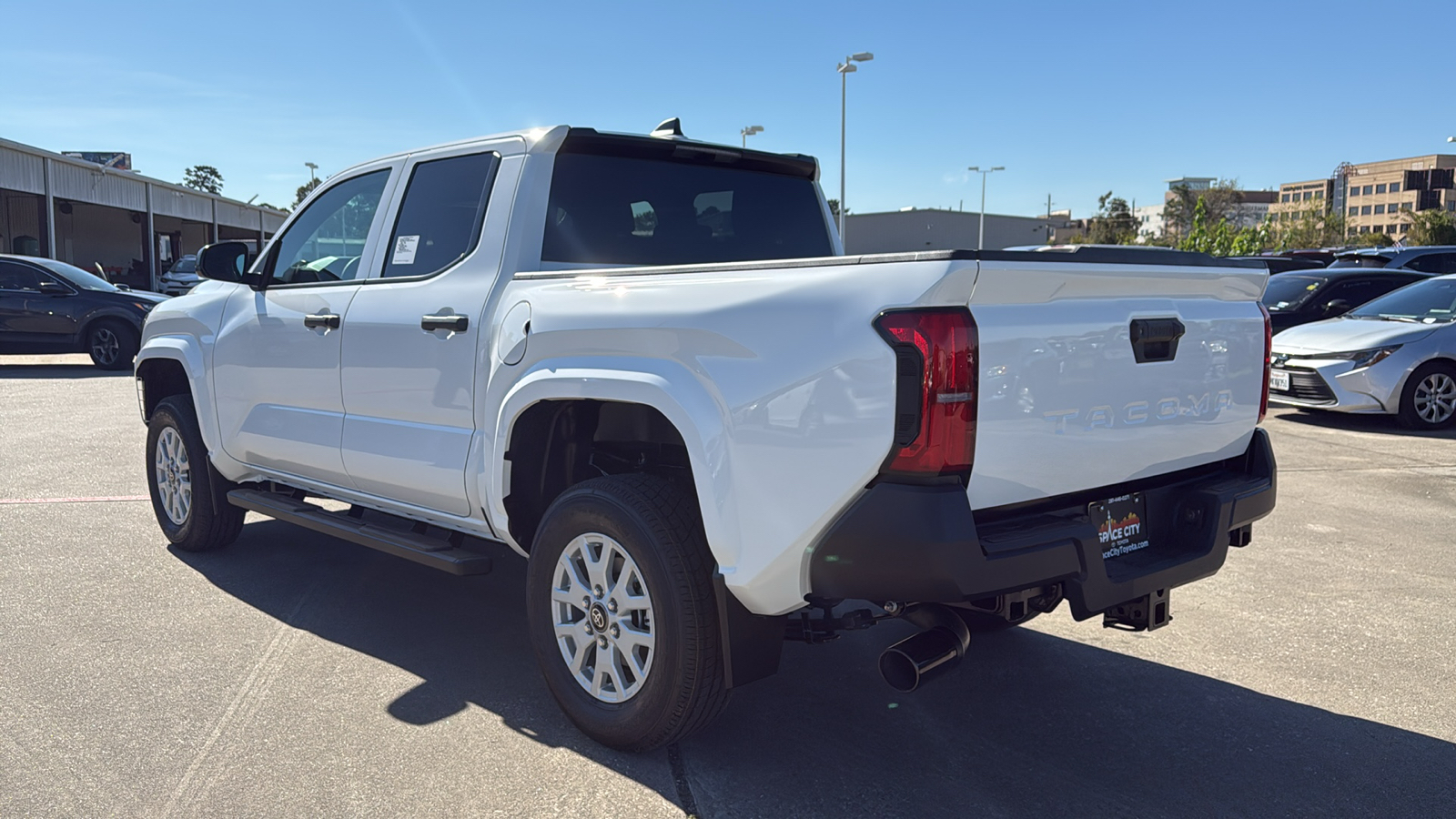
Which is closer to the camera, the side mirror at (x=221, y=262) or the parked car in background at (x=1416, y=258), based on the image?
the side mirror at (x=221, y=262)

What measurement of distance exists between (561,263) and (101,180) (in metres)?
37.7

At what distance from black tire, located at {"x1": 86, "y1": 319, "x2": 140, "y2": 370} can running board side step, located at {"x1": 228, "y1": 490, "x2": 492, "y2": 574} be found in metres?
12.7

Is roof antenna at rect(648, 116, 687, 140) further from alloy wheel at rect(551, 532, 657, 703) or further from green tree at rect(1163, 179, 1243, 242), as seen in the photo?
green tree at rect(1163, 179, 1243, 242)

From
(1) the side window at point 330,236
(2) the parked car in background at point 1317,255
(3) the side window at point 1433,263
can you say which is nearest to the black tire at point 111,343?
(1) the side window at point 330,236

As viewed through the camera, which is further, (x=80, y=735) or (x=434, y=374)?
(x=434, y=374)

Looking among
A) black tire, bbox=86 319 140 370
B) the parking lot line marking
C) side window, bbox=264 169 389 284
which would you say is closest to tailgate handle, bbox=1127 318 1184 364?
side window, bbox=264 169 389 284

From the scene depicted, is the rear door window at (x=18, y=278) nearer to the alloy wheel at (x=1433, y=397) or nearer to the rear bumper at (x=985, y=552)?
the rear bumper at (x=985, y=552)

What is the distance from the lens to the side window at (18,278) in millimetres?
15711

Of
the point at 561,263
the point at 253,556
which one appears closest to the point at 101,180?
the point at 253,556

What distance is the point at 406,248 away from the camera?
4.52 m

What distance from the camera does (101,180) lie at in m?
35.4

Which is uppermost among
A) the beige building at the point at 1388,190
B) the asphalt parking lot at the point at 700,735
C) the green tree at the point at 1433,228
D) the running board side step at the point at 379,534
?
the beige building at the point at 1388,190

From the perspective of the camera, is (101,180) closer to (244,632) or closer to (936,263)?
(244,632)

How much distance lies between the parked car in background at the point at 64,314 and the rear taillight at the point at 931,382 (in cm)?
1594
